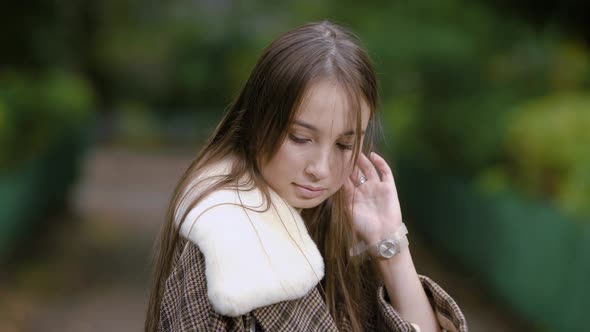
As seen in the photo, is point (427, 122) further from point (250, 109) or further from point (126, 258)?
point (250, 109)

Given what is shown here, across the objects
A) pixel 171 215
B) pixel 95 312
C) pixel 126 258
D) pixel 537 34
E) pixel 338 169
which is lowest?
pixel 126 258

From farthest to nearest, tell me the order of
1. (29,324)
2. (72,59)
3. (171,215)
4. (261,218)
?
(72,59)
(29,324)
(171,215)
(261,218)

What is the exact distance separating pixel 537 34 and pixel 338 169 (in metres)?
7.15

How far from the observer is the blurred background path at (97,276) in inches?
288

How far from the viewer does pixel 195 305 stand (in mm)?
1690

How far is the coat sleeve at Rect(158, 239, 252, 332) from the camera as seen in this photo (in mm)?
1678

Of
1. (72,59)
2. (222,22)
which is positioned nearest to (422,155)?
(72,59)

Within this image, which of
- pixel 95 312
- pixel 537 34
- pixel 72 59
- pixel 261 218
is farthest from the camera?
pixel 72 59

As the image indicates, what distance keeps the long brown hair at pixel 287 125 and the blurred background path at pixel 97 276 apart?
5198 millimetres

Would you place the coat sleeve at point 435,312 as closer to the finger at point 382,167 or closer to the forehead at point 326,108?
the finger at point 382,167

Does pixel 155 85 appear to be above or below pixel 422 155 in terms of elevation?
below

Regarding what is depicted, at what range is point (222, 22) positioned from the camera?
1111 inches

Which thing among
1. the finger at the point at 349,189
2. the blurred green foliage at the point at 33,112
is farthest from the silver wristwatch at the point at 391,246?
the blurred green foliage at the point at 33,112

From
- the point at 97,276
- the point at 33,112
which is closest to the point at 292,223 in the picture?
the point at 97,276
